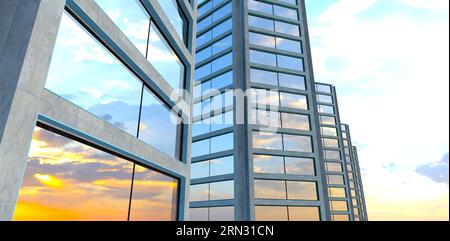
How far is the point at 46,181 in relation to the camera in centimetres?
704

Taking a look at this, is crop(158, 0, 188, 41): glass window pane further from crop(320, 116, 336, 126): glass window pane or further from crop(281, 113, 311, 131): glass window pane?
crop(320, 116, 336, 126): glass window pane

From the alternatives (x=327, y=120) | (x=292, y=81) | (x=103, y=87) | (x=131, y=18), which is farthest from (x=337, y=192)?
(x=103, y=87)

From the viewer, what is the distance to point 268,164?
3553cm

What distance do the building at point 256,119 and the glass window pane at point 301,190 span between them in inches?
5.1

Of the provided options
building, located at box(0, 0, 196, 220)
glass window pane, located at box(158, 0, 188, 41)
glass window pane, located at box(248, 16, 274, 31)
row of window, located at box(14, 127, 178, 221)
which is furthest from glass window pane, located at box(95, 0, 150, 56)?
glass window pane, located at box(248, 16, 274, 31)

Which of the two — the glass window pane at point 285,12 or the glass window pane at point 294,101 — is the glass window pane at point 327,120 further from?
the glass window pane at point 285,12

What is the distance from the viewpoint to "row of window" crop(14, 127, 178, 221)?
671cm

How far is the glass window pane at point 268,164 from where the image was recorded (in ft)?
115

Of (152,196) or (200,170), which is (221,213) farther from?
(152,196)

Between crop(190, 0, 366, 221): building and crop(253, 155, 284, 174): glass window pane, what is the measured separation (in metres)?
0.13
